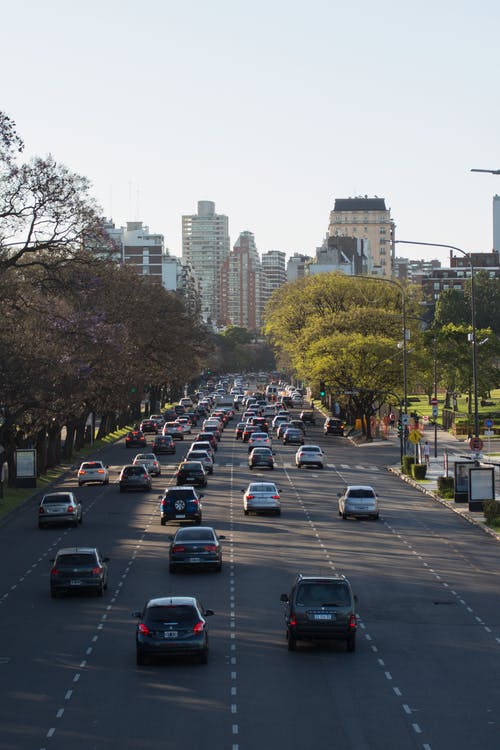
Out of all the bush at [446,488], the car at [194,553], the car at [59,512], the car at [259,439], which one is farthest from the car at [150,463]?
the car at [194,553]

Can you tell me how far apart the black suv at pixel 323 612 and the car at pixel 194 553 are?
10794 mm

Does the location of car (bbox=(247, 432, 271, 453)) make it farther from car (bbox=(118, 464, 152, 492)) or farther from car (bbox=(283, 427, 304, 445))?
car (bbox=(118, 464, 152, 492))

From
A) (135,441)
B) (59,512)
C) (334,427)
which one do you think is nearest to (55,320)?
(59,512)

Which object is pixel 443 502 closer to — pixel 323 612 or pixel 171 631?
pixel 323 612

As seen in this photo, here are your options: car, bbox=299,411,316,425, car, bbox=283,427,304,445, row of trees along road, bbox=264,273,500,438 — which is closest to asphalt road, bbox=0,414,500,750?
car, bbox=283,427,304,445

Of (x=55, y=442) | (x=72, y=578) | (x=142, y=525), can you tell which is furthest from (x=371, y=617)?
(x=55, y=442)

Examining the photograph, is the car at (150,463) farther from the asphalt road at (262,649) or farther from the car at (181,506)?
the car at (181,506)

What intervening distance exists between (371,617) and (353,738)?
1093cm

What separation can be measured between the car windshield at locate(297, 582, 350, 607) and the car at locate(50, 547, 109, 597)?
28.3 feet

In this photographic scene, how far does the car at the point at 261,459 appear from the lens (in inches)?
2852

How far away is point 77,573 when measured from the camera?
104ft

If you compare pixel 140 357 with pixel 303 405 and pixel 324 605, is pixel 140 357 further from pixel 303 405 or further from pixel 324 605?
pixel 324 605

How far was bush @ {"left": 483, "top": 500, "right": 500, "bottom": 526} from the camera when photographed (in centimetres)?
4719

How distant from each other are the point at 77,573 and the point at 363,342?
68.6 meters
